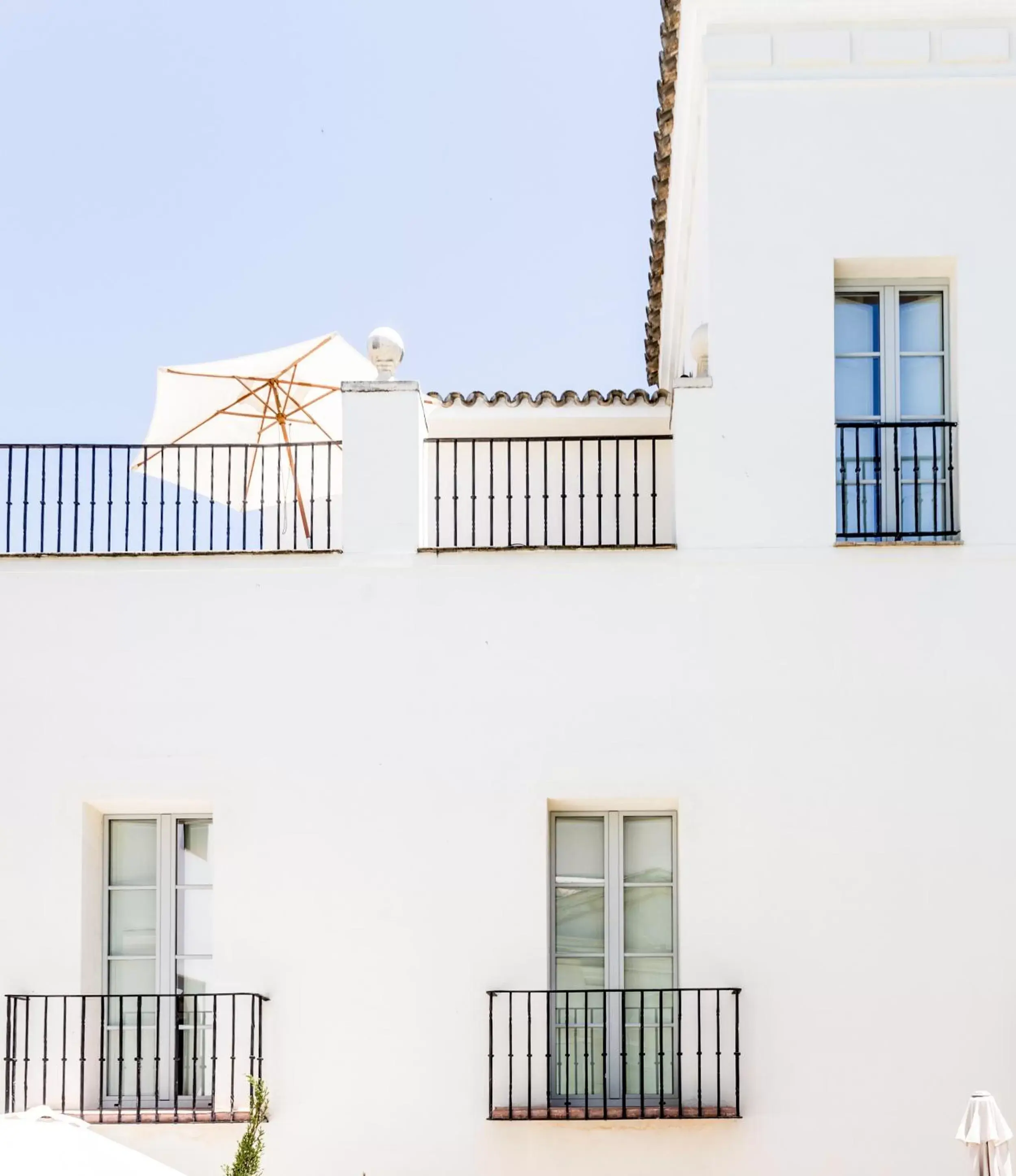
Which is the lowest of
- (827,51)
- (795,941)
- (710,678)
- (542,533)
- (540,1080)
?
(540,1080)

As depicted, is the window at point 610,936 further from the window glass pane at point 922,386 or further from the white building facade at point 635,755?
the window glass pane at point 922,386

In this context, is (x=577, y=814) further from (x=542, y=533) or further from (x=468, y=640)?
(x=542, y=533)

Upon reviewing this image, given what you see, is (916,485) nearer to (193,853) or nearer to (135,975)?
(193,853)

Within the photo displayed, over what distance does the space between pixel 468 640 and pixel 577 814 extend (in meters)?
1.25

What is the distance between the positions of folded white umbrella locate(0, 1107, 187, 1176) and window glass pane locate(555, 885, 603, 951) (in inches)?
139

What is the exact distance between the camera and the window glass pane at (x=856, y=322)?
11.1 meters

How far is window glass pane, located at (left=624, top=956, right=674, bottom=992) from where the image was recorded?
1060cm

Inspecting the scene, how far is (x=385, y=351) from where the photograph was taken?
10.9 metres

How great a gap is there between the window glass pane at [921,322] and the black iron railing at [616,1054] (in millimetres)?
4132

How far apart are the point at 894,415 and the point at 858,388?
284mm

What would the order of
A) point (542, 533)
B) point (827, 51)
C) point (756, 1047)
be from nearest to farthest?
point (756, 1047) → point (827, 51) → point (542, 533)

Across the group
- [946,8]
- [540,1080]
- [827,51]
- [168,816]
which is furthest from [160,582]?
[946,8]

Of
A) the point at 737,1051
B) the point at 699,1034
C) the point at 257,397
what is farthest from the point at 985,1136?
the point at 257,397

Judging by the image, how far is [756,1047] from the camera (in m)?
10.2
